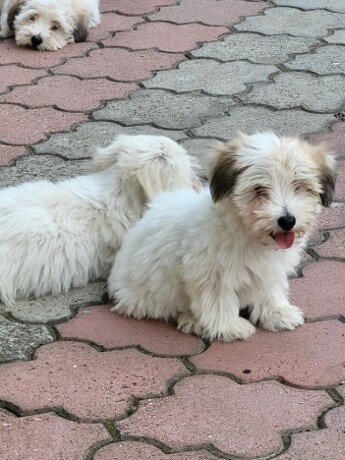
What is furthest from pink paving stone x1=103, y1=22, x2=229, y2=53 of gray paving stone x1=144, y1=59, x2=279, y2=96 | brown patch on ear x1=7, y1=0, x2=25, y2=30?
brown patch on ear x1=7, y1=0, x2=25, y2=30

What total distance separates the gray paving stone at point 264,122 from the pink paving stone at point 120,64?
865mm

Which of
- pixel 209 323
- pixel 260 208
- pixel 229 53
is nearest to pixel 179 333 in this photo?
pixel 209 323

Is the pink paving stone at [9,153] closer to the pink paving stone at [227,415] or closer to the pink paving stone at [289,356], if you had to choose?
the pink paving stone at [289,356]

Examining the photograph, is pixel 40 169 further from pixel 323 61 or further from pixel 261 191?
pixel 323 61

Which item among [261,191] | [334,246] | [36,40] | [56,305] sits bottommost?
[56,305]

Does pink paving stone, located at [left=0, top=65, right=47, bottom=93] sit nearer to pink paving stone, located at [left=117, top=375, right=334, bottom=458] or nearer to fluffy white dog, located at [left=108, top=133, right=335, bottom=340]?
fluffy white dog, located at [left=108, top=133, right=335, bottom=340]

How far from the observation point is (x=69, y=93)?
20.6 ft

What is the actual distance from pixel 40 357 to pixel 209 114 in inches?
101

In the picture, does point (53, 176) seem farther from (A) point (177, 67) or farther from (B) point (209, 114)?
(A) point (177, 67)

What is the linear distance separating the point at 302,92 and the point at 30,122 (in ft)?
5.43

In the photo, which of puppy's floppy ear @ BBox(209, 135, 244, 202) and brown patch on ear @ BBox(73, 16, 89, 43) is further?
brown patch on ear @ BBox(73, 16, 89, 43)

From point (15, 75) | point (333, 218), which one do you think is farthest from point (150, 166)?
point (15, 75)

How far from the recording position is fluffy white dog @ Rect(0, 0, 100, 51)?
276 inches

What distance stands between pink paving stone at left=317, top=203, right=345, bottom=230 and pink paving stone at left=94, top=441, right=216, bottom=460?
1.79 m
